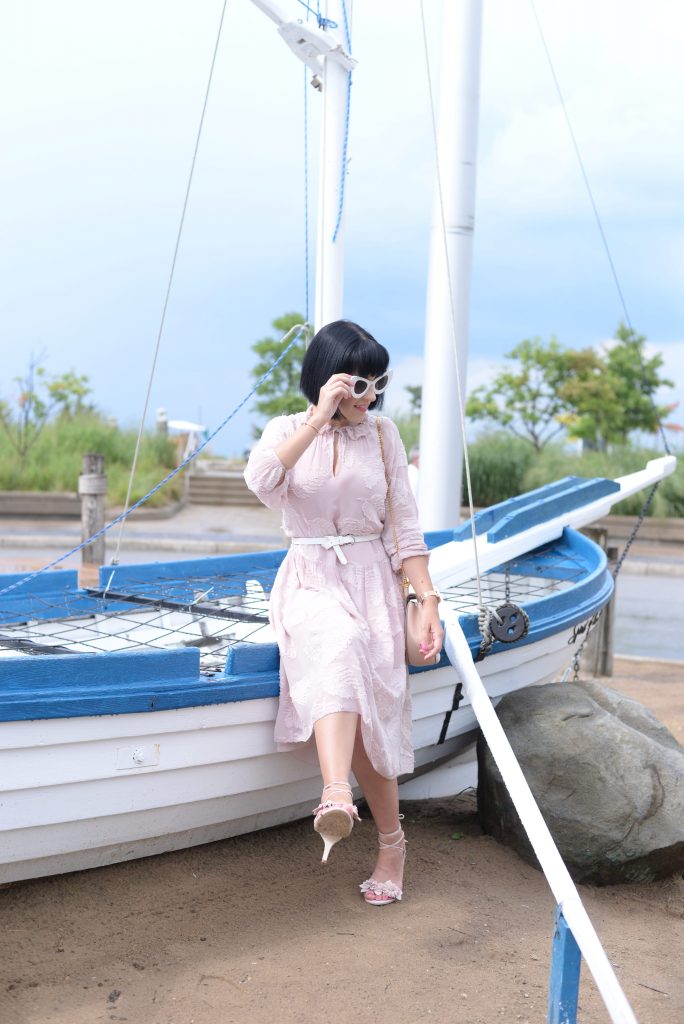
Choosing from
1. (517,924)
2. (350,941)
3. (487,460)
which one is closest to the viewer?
(350,941)

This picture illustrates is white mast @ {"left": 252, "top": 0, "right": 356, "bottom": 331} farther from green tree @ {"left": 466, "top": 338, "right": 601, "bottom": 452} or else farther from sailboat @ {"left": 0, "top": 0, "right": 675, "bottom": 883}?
green tree @ {"left": 466, "top": 338, "right": 601, "bottom": 452}

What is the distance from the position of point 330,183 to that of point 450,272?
1.92 m

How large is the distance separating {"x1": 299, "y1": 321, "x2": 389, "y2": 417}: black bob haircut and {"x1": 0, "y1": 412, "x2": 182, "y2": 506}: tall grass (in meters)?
16.3

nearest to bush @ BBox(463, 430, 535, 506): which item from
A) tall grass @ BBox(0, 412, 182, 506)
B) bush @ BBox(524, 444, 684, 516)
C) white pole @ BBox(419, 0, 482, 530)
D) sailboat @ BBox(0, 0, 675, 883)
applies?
bush @ BBox(524, 444, 684, 516)

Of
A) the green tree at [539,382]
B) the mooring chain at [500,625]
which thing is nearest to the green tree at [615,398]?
the green tree at [539,382]

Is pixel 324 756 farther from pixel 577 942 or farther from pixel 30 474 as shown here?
pixel 30 474

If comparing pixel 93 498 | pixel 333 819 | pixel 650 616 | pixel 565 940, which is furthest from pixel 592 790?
pixel 93 498

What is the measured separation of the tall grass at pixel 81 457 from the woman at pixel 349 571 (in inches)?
638

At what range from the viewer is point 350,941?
145 inches

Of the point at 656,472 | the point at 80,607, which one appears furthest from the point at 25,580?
the point at 656,472

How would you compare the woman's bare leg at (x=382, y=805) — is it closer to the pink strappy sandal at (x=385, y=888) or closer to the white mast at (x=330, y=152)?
the pink strappy sandal at (x=385, y=888)

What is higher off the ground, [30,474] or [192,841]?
[30,474]

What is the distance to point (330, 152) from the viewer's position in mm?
5371

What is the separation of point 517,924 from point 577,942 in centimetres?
88
